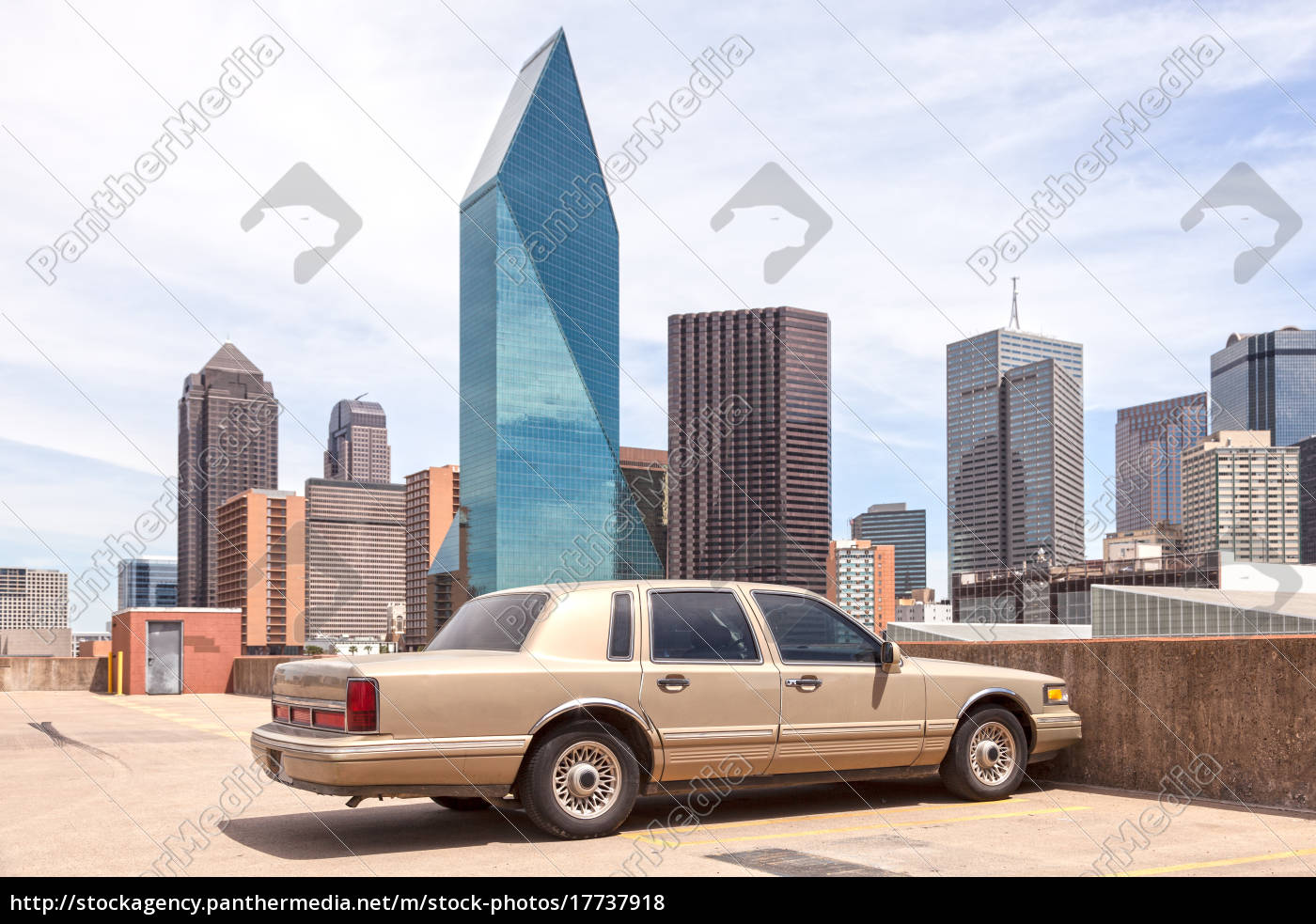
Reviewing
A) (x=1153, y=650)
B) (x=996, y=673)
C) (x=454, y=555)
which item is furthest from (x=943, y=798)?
(x=454, y=555)

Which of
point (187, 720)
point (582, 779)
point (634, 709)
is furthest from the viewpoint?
point (187, 720)

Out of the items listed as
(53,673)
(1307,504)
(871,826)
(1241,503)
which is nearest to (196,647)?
(53,673)

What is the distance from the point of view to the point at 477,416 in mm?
133375

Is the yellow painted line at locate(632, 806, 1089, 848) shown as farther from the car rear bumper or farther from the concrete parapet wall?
the concrete parapet wall

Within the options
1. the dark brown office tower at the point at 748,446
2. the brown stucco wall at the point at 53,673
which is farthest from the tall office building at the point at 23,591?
the brown stucco wall at the point at 53,673

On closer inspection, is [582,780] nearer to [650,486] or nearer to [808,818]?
[808,818]

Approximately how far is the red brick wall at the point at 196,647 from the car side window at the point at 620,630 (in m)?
25.0

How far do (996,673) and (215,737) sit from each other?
10462mm

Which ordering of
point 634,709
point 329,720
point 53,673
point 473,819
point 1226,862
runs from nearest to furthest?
1. point 1226,862
2. point 329,720
3. point 634,709
4. point 473,819
5. point 53,673

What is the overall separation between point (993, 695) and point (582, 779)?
3.30 m

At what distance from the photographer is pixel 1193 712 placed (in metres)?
8.47
